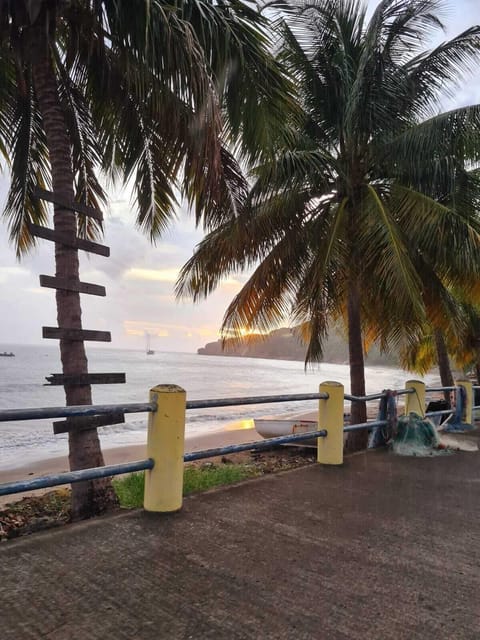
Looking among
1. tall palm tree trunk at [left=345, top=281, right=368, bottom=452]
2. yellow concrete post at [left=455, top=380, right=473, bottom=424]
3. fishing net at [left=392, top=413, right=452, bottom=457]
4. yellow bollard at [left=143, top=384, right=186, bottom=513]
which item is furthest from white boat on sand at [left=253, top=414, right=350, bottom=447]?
yellow bollard at [left=143, top=384, right=186, bottom=513]

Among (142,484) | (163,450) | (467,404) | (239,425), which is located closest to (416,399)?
(467,404)

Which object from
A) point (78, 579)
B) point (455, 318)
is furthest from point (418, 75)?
point (78, 579)

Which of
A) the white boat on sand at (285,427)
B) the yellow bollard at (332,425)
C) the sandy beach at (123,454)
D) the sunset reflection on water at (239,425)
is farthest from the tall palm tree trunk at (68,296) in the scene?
the sunset reflection on water at (239,425)

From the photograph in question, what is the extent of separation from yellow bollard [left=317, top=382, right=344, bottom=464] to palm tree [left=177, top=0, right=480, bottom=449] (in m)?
3.44

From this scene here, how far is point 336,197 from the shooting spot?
10.0 meters

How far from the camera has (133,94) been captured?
21.1 ft

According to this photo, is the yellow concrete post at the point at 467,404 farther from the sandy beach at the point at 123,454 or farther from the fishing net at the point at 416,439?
the sandy beach at the point at 123,454

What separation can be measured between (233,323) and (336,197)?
3474mm

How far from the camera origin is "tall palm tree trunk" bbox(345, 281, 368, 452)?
32.3ft

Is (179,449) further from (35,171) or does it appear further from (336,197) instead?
(336,197)

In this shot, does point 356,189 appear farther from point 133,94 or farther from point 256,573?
point 256,573

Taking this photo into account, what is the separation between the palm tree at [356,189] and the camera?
8727mm

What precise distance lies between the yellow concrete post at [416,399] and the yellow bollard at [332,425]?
224cm

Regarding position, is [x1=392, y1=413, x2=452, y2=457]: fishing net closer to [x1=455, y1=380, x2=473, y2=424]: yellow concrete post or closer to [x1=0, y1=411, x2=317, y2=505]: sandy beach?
[x1=455, y1=380, x2=473, y2=424]: yellow concrete post
